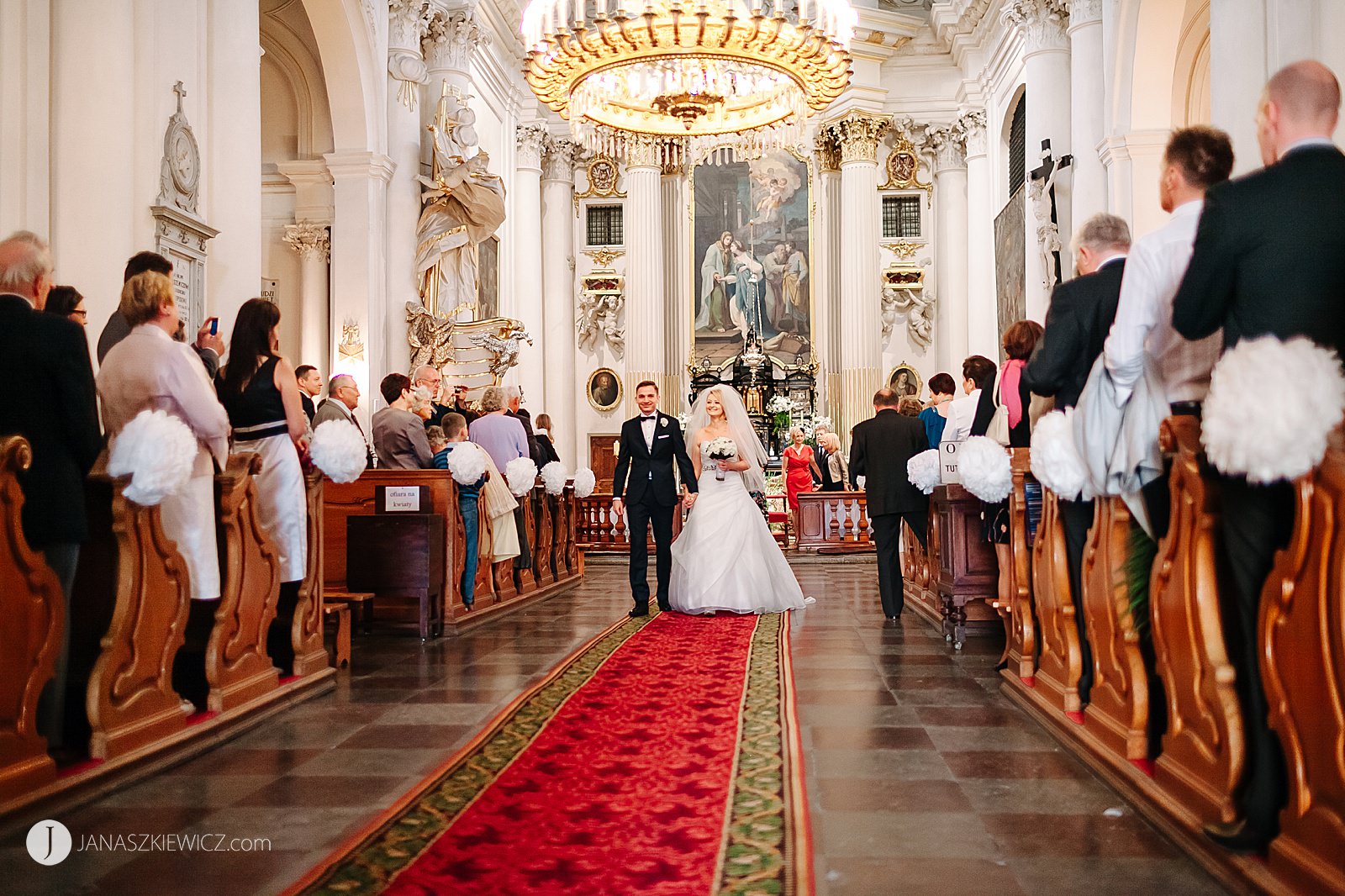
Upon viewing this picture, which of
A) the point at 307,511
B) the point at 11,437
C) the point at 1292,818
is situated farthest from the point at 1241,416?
the point at 307,511

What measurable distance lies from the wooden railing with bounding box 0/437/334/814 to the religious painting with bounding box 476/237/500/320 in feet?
41.1

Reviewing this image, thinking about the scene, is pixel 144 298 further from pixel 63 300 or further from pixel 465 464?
pixel 465 464

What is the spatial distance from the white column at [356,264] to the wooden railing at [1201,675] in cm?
1060

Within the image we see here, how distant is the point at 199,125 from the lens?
9.21 metres

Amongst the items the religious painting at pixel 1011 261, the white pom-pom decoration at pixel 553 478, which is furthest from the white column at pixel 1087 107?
the white pom-pom decoration at pixel 553 478

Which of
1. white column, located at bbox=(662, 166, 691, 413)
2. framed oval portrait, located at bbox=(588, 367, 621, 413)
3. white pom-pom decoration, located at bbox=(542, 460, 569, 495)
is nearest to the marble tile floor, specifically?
white pom-pom decoration, located at bbox=(542, 460, 569, 495)

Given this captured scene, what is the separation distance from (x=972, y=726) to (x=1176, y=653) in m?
1.53

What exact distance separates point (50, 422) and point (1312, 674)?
3.98 meters

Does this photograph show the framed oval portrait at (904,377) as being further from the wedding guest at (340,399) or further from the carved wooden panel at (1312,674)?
the carved wooden panel at (1312,674)

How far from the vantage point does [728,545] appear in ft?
28.7

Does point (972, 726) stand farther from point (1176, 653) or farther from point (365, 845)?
point (365, 845)

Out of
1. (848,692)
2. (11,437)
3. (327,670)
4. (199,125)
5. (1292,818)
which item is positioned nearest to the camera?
(1292,818)

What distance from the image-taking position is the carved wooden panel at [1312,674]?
2426 millimetres

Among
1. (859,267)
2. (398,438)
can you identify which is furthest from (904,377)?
(398,438)
